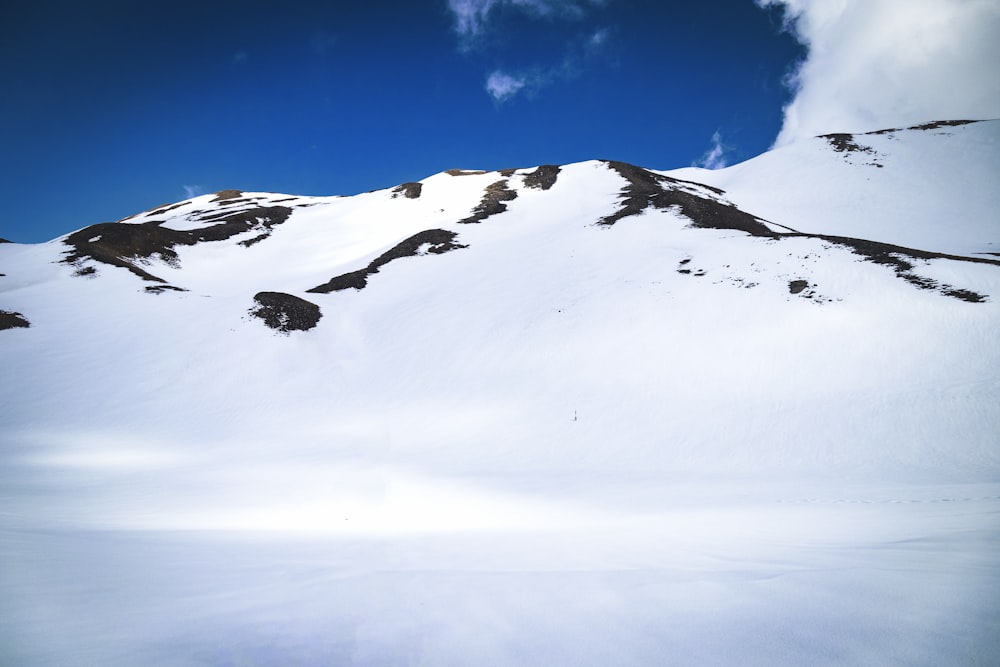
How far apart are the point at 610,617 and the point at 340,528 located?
546 centimetres

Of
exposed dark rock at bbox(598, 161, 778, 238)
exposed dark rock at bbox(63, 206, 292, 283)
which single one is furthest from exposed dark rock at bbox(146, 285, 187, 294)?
exposed dark rock at bbox(598, 161, 778, 238)

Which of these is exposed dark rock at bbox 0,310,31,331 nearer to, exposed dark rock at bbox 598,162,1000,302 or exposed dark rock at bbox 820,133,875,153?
exposed dark rock at bbox 598,162,1000,302

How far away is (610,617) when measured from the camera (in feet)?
12.7

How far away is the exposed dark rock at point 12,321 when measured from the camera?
24109 mm

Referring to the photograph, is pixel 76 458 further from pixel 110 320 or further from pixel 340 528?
pixel 110 320

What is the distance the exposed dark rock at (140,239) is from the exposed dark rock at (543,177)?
34016 mm

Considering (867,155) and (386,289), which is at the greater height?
(867,155)

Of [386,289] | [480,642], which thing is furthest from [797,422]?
[386,289]

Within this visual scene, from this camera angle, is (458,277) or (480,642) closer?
(480,642)

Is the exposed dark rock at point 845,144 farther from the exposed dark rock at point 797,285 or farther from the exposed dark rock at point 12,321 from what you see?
the exposed dark rock at point 12,321

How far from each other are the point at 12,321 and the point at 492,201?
4198 centimetres

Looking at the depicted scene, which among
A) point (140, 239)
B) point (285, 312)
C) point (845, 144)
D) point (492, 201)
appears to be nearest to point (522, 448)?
point (285, 312)

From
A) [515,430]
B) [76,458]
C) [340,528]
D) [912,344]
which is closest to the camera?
[340,528]

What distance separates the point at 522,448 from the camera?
14.9 meters
